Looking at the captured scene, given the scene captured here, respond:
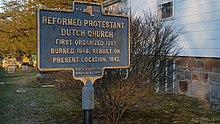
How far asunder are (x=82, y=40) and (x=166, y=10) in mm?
7726

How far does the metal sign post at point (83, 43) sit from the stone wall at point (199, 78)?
5.15 m

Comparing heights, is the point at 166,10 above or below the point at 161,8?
below

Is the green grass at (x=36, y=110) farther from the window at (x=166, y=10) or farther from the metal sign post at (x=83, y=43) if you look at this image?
the window at (x=166, y=10)

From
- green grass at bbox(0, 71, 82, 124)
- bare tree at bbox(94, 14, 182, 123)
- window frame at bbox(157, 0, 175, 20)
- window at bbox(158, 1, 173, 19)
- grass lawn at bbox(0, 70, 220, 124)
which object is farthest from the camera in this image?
window at bbox(158, 1, 173, 19)

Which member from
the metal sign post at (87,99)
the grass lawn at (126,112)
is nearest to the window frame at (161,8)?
the grass lawn at (126,112)

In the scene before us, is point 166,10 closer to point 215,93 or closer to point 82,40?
point 215,93

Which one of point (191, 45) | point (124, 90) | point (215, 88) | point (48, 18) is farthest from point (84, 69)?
point (191, 45)

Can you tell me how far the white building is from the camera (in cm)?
848

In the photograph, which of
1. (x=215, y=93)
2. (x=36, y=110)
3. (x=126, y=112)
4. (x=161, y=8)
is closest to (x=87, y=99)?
(x=126, y=112)

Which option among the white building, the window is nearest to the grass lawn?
the white building

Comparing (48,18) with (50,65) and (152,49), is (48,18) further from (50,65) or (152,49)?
(152,49)

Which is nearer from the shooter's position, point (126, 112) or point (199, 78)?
point (126, 112)

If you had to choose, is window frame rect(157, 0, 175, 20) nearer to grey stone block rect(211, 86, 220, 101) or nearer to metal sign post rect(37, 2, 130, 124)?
grey stone block rect(211, 86, 220, 101)

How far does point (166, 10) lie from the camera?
11.1 metres
